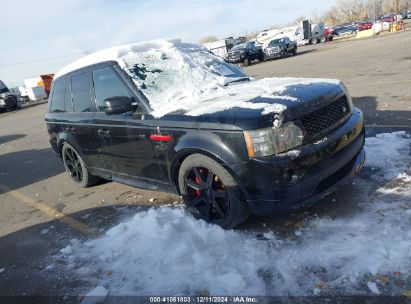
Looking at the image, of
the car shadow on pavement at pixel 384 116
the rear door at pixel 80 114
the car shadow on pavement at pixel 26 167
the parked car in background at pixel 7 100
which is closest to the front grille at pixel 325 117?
the car shadow on pavement at pixel 384 116

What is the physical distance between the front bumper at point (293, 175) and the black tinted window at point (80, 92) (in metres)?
2.74

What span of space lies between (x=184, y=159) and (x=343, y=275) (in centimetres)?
186

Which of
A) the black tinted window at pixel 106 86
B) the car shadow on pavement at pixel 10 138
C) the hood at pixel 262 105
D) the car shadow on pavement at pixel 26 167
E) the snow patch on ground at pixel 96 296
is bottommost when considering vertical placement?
the car shadow on pavement at pixel 10 138

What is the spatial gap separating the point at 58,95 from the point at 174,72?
2364mm

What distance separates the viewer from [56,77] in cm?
636

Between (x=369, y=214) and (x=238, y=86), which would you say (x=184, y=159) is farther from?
(x=369, y=214)

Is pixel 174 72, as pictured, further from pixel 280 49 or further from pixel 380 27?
pixel 380 27

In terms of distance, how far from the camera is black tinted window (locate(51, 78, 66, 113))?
6.08 m

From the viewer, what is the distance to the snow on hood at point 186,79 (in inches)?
163

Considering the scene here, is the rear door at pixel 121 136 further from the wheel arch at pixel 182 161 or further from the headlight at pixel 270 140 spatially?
the headlight at pixel 270 140

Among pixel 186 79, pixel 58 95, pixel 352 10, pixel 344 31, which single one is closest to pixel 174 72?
pixel 186 79

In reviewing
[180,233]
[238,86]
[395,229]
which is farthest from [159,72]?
[395,229]

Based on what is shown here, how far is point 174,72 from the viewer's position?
195 inches

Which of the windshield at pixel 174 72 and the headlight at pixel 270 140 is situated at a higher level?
the windshield at pixel 174 72
